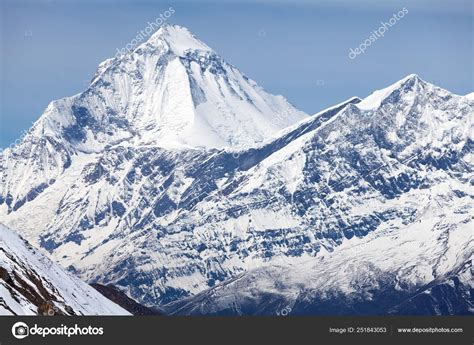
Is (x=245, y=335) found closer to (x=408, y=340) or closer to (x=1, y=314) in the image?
(x=408, y=340)

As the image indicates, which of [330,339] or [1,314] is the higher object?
[1,314]

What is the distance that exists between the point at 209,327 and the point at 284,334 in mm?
7688

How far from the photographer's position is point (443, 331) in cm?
14362

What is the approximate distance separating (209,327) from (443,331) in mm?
25318

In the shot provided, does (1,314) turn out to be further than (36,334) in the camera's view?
Yes

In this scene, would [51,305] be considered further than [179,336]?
Yes

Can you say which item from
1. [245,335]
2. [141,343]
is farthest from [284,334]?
[141,343]

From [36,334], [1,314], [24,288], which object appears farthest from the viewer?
[24,288]

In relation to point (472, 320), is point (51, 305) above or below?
above

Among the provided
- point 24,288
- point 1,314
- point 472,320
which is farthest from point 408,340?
point 24,288

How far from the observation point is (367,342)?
451 feet

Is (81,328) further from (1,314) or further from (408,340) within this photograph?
(408,340)

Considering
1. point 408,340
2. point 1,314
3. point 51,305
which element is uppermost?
point 51,305

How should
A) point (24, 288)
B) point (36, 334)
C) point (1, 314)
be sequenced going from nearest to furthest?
1. point (36, 334)
2. point (1, 314)
3. point (24, 288)
